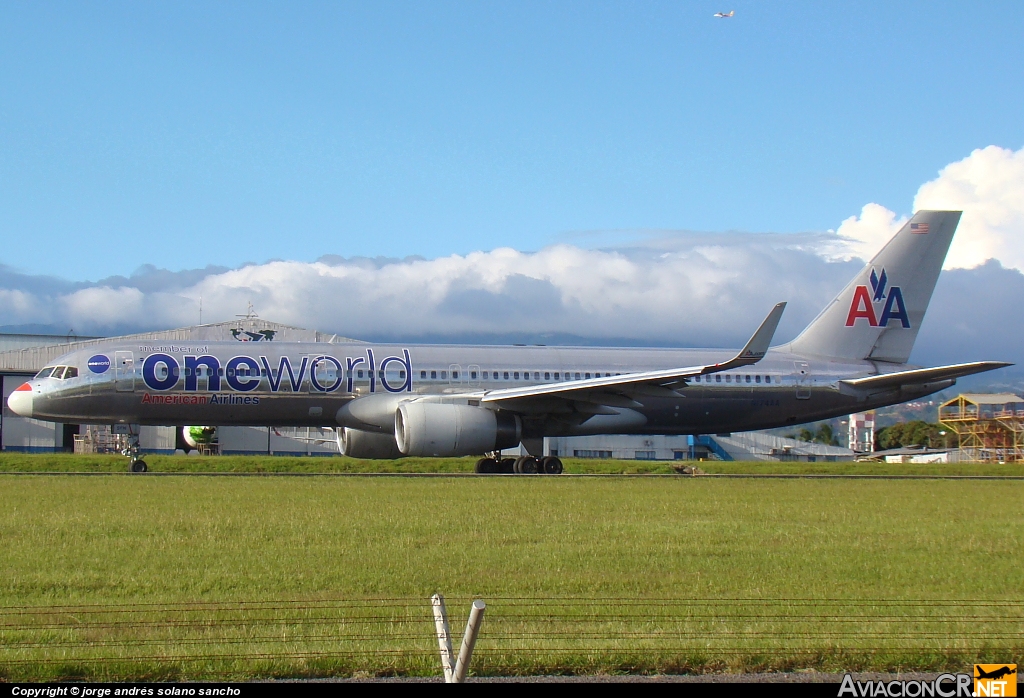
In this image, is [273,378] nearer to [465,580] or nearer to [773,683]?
[465,580]

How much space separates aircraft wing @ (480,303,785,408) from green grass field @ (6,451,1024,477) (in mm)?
4295

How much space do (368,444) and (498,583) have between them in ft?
74.3

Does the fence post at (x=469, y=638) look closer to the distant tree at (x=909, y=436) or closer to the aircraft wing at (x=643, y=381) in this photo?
the aircraft wing at (x=643, y=381)

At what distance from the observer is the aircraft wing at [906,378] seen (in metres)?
32.9

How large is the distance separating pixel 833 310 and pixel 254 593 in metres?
29.8

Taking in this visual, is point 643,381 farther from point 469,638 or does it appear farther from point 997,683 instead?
point 469,638

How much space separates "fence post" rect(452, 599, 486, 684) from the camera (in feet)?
18.5

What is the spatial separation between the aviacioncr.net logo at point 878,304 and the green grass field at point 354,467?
5221mm

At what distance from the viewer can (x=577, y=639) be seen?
8219mm

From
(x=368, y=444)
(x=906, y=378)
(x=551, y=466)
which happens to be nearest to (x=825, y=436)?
(x=906, y=378)

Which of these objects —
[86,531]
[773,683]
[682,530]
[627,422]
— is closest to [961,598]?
[773,683]

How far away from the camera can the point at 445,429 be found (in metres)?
29.7

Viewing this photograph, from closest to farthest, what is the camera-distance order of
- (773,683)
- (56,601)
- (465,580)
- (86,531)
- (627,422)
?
(773,683) → (56,601) → (465,580) → (86,531) → (627,422)

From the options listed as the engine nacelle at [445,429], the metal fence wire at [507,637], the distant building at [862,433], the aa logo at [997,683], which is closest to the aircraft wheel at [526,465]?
the engine nacelle at [445,429]
